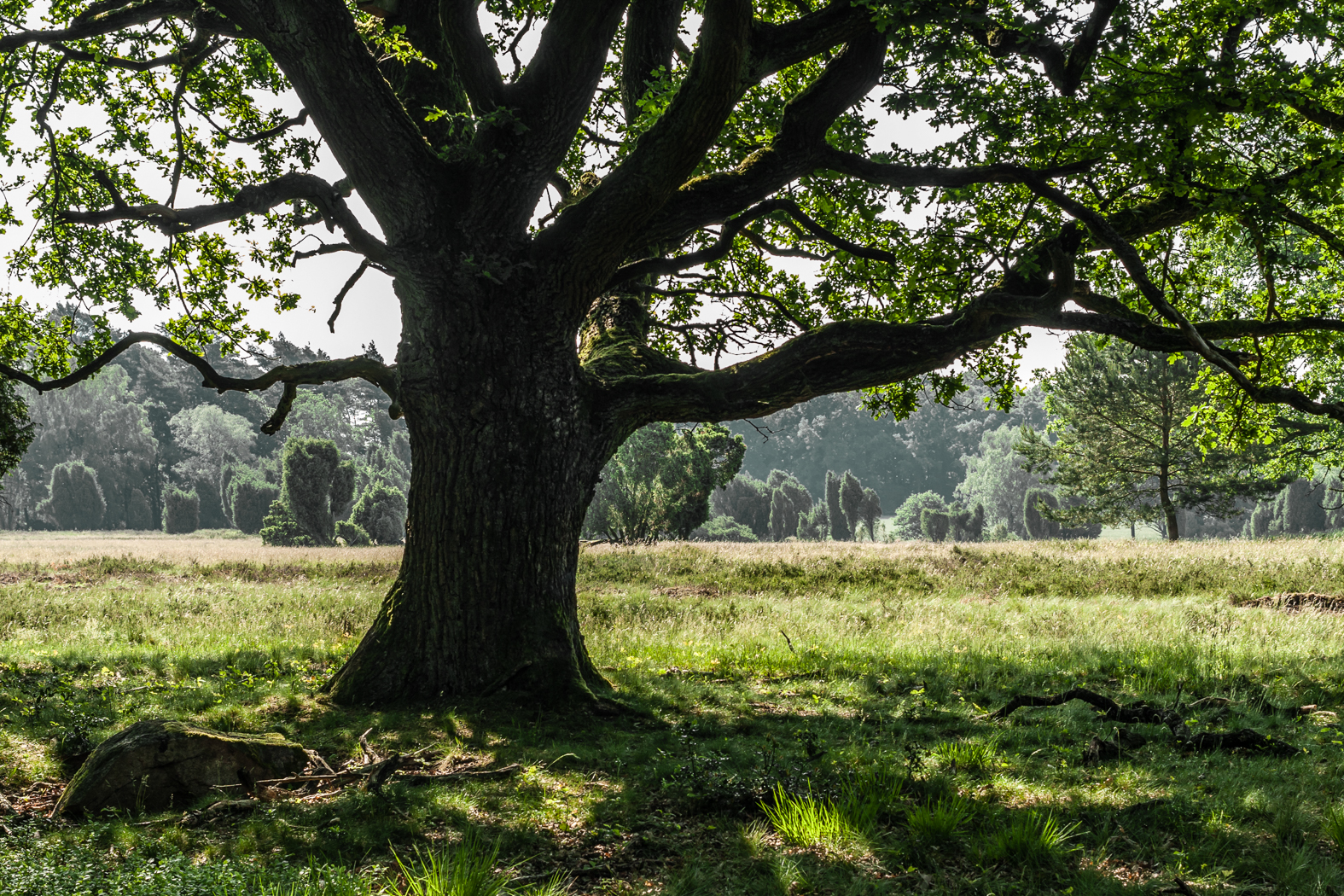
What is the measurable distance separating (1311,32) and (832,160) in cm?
351

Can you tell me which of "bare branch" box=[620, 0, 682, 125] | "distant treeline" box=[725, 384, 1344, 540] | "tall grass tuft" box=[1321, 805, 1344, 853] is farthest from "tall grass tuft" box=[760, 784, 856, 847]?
"distant treeline" box=[725, 384, 1344, 540]

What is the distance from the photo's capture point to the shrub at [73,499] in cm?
6600

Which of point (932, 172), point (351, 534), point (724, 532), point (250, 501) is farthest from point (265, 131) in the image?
point (250, 501)

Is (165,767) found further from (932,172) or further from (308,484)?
(308,484)

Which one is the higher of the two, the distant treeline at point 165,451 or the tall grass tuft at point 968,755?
the distant treeline at point 165,451

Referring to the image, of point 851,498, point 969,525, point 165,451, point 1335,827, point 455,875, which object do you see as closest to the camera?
point 455,875

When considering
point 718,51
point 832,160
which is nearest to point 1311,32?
point 832,160

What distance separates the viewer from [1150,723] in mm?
6363

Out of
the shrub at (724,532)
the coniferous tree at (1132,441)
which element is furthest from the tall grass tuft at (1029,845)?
the shrub at (724,532)

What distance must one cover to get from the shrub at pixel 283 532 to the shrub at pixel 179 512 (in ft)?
80.6

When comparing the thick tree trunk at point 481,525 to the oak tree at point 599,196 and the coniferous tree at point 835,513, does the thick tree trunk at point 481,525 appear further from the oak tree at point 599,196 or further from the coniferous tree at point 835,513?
the coniferous tree at point 835,513

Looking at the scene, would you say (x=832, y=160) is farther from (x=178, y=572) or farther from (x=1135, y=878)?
(x=178, y=572)

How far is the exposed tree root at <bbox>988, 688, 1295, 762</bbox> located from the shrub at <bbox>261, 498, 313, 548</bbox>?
4248cm

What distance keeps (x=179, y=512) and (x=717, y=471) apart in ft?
155
